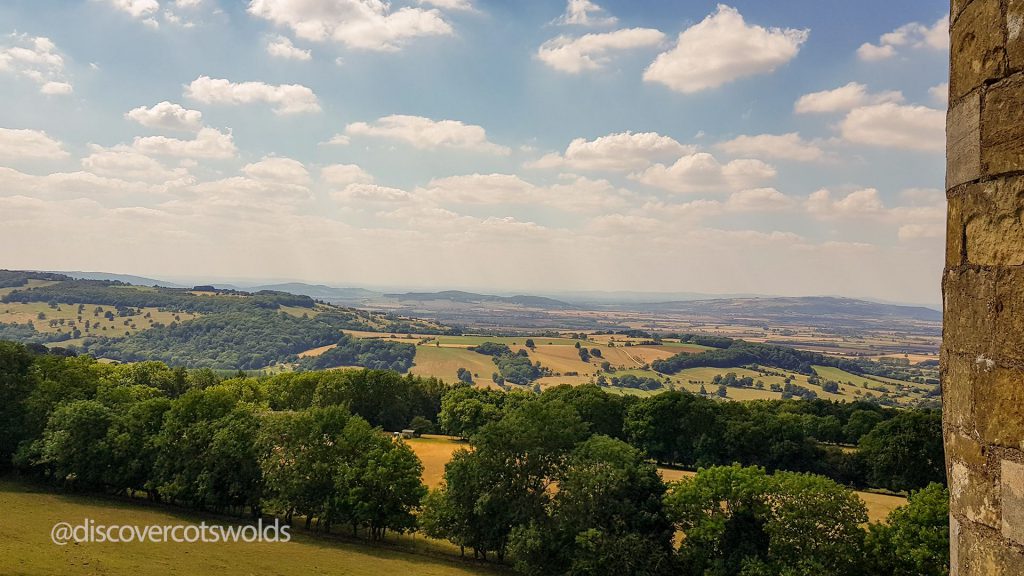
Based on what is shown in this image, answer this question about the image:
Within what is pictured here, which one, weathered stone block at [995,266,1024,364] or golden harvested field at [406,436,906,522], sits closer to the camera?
weathered stone block at [995,266,1024,364]

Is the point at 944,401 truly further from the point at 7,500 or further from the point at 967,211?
the point at 7,500

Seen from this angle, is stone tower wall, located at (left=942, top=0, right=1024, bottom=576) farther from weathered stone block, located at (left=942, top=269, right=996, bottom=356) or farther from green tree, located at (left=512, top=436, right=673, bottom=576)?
green tree, located at (left=512, top=436, right=673, bottom=576)

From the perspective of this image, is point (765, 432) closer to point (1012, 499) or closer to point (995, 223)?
point (1012, 499)

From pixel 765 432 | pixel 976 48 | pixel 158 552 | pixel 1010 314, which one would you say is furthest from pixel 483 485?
pixel 976 48

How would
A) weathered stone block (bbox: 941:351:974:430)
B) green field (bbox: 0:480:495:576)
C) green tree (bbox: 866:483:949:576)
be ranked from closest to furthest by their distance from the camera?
weathered stone block (bbox: 941:351:974:430)
green field (bbox: 0:480:495:576)
green tree (bbox: 866:483:949:576)

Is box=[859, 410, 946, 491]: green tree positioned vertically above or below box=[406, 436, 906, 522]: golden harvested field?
above

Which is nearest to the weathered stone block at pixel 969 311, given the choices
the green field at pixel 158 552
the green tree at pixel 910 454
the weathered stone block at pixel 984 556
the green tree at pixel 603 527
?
the weathered stone block at pixel 984 556

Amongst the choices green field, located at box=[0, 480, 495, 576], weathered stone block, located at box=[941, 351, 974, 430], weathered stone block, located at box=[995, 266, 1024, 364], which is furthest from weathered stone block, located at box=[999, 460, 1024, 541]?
green field, located at box=[0, 480, 495, 576]

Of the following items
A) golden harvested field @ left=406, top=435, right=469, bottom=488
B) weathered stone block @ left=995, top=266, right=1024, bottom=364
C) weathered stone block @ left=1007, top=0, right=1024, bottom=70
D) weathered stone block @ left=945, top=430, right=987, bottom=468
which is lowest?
golden harvested field @ left=406, top=435, right=469, bottom=488
